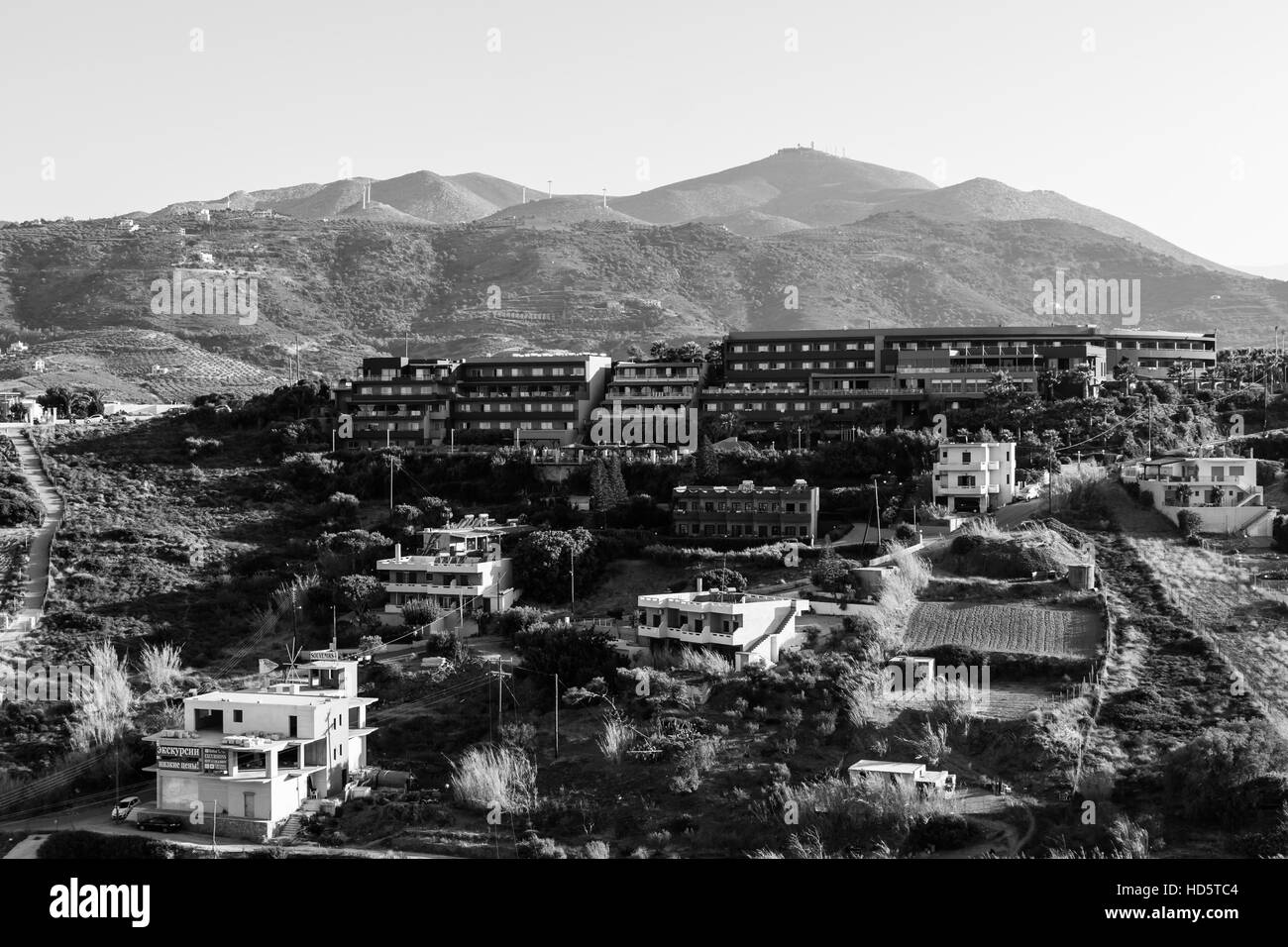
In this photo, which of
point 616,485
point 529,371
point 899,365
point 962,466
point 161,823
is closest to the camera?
point 161,823

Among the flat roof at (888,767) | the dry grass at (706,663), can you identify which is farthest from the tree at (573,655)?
the flat roof at (888,767)

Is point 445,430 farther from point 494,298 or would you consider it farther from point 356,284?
point 356,284

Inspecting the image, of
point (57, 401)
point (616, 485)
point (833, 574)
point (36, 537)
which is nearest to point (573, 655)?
point (833, 574)

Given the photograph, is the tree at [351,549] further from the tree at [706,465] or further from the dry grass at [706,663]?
the dry grass at [706,663]

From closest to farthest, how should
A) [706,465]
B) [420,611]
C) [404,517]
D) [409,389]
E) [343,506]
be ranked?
[420,611]
[404,517]
[706,465]
[343,506]
[409,389]

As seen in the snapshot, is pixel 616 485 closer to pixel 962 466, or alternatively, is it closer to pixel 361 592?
pixel 962 466

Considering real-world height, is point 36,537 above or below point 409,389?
below

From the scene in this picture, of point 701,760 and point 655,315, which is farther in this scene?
point 655,315

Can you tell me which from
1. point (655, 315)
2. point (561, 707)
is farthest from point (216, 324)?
point (561, 707)

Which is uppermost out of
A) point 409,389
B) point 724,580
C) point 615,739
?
point 409,389
